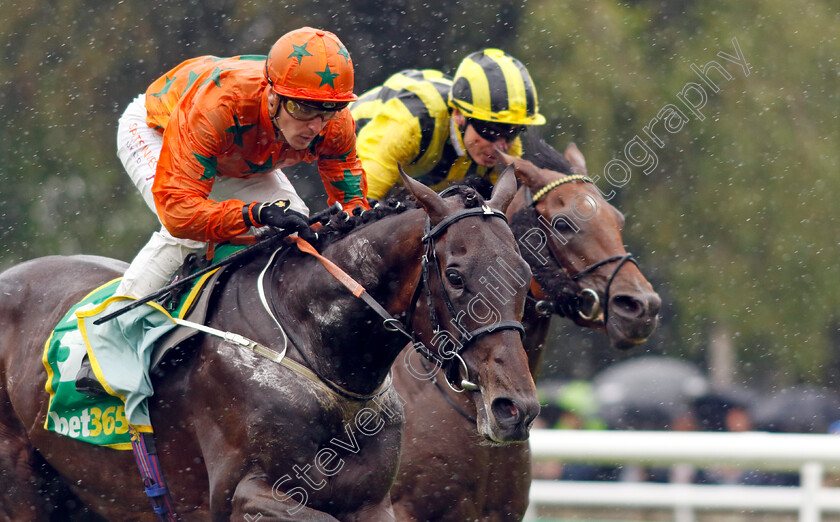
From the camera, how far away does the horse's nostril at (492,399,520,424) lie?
3.03 meters

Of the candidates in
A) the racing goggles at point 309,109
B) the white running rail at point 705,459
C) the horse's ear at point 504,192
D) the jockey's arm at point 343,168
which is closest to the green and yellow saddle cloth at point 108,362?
the jockey's arm at point 343,168

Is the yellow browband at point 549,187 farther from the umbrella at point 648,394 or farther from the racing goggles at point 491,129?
the umbrella at point 648,394

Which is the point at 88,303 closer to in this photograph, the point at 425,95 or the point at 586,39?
the point at 425,95

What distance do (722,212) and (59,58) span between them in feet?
22.9

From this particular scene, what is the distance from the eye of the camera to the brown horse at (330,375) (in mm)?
3148

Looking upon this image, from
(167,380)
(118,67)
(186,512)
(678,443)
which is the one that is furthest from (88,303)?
(118,67)

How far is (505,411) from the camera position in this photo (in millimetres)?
3059

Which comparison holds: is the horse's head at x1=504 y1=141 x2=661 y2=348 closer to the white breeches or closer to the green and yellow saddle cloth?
the white breeches

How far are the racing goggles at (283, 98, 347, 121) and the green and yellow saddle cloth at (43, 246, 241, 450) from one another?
61cm

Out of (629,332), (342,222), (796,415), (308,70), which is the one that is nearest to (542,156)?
(629,332)

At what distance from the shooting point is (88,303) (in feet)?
13.5

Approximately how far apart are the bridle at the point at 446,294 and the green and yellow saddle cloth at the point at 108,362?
0.91 metres

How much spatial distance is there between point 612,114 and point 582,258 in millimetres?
7016

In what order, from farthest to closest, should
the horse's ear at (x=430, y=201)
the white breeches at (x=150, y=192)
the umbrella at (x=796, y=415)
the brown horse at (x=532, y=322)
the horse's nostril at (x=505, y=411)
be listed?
the umbrella at (x=796, y=415)
the brown horse at (x=532, y=322)
the white breeches at (x=150, y=192)
the horse's ear at (x=430, y=201)
the horse's nostril at (x=505, y=411)
